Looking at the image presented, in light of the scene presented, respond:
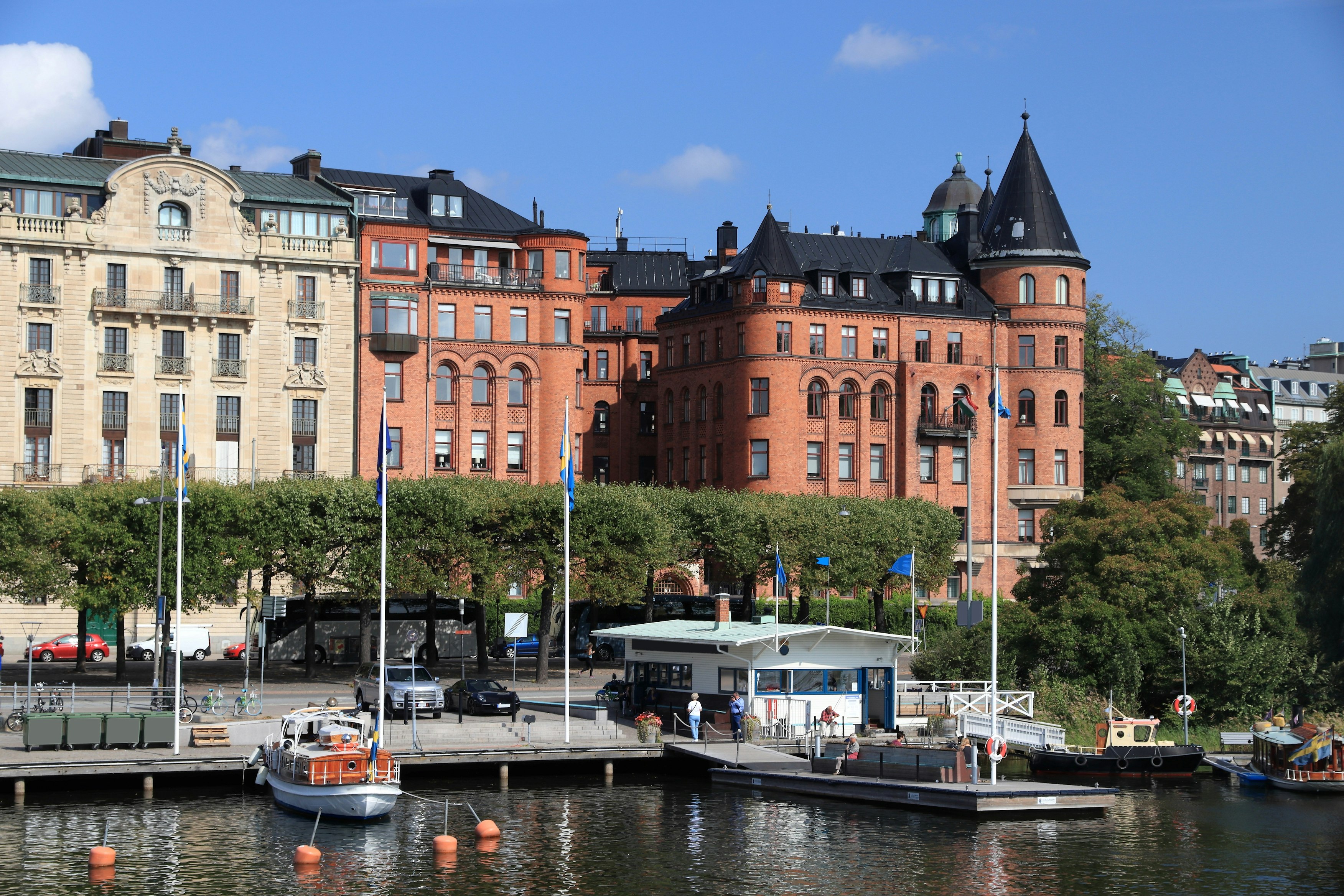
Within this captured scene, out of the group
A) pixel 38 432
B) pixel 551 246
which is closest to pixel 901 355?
pixel 551 246

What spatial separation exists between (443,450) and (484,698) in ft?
129

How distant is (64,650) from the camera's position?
3253 inches

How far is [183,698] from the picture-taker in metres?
57.3

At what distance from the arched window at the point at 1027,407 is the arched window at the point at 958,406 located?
3386 mm

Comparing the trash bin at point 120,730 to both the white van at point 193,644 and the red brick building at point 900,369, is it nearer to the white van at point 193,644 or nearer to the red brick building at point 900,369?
the white van at point 193,644

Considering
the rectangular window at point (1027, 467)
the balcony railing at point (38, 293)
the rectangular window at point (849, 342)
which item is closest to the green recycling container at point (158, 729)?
the balcony railing at point (38, 293)

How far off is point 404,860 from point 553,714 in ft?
68.2

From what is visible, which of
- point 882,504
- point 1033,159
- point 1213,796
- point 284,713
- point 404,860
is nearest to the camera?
point 404,860

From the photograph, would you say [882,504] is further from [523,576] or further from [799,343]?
[523,576]

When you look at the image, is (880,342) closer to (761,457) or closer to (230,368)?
(761,457)

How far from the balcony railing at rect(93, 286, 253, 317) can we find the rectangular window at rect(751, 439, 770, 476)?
30746 millimetres

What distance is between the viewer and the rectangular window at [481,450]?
97938 millimetres

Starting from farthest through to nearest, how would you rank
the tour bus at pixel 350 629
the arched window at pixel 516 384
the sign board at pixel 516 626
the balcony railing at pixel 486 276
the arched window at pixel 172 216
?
the arched window at pixel 516 384
the balcony railing at pixel 486 276
the arched window at pixel 172 216
the tour bus at pixel 350 629
the sign board at pixel 516 626

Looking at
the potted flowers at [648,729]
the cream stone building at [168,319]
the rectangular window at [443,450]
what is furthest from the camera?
the rectangular window at [443,450]
